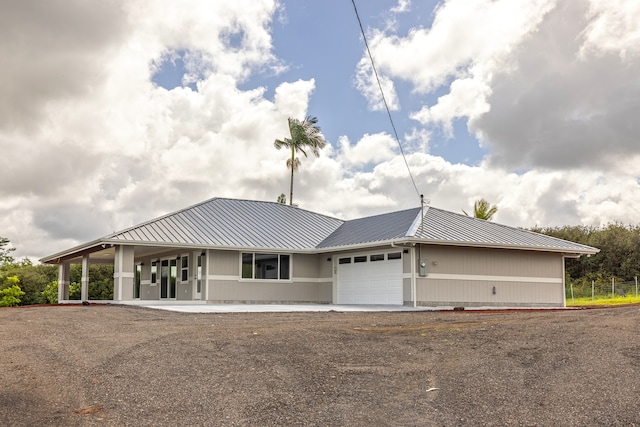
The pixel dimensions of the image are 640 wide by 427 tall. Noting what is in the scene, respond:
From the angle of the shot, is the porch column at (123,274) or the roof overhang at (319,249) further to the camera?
the porch column at (123,274)

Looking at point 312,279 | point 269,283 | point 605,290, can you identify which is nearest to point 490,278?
point 312,279

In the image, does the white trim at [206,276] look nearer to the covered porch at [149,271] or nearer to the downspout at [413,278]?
the covered porch at [149,271]

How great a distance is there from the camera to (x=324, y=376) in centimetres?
821

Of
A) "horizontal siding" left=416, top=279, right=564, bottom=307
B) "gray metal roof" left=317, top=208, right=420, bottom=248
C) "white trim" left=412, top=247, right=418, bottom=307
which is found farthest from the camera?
"gray metal roof" left=317, top=208, right=420, bottom=248

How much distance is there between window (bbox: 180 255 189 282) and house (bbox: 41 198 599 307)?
41 millimetres

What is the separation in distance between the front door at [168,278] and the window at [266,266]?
3820 mm

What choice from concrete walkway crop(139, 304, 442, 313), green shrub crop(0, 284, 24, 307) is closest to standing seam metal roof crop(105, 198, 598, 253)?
concrete walkway crop(139, 304, 442, 313)

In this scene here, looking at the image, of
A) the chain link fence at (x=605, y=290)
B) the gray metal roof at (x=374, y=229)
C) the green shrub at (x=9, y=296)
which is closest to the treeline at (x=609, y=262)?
the chain link fence at (x=605, y=290)

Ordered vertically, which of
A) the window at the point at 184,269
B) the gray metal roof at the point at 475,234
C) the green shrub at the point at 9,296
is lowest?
the green shrub at the point at 9,296

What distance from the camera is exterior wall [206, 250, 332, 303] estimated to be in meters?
24.4

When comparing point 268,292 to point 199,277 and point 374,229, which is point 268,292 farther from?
point 374,229

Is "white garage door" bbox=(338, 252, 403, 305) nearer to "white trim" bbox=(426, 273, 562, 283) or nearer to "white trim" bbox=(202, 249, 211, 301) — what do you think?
"white trim" bbox=(426, 273, 562, 283)

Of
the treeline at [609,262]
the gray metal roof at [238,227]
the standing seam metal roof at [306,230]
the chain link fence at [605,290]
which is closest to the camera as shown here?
the standing seam metal roof at [306,230]

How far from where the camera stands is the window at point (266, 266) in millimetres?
25186
